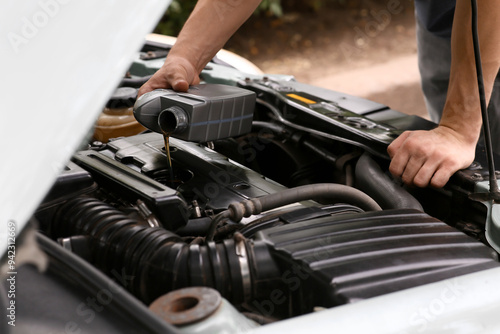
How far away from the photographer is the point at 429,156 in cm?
139

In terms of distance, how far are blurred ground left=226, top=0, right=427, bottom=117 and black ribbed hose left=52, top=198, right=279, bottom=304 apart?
12.7ft

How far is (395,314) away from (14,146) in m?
0.55

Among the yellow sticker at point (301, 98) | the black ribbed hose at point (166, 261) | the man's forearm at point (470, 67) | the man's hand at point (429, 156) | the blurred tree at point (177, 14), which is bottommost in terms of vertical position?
the blurred tree at point (177, 14)

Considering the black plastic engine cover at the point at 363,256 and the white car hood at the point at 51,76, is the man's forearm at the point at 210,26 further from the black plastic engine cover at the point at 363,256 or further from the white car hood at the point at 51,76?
the white car hood at the point at 51,76

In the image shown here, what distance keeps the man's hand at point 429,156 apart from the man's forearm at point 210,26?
2.39 feet

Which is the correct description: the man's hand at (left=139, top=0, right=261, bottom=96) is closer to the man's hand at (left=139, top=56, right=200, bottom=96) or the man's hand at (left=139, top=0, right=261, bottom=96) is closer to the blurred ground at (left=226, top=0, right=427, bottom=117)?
the man's hand at (left=139, top=56, right=200, bottom=96)

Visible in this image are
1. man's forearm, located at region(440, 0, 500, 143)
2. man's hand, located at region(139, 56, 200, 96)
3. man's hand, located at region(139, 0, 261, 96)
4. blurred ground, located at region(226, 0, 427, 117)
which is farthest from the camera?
blurred ground, located at region(226, 0, 427, 117)

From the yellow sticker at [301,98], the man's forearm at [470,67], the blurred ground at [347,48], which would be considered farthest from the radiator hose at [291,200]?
the blurred ground at [347,48]

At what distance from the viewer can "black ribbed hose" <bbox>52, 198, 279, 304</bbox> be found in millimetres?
1006

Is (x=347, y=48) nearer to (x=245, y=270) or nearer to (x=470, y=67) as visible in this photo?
(x=470, y=67)

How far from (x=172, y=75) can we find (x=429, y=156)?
72cm

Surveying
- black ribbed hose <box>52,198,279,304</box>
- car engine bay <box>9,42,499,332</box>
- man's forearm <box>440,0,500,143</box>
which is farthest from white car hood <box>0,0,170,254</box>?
man's forearm <box>440,0,500,143</box>

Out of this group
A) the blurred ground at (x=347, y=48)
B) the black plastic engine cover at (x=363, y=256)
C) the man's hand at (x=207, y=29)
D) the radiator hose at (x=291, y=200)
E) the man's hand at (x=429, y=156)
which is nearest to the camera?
the black plastic engine cover at (x=363, y=256)

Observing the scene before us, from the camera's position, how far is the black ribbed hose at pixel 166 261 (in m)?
1.01
